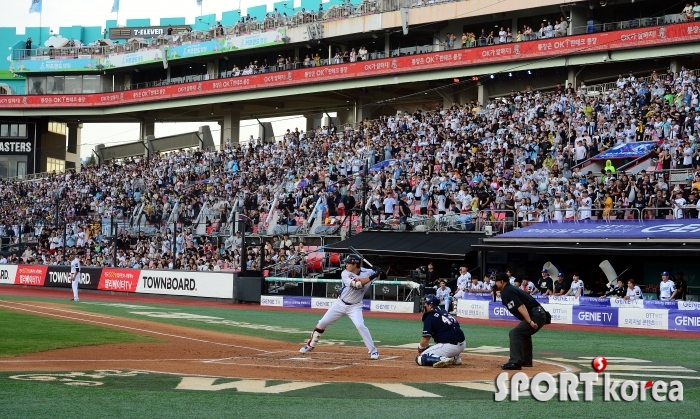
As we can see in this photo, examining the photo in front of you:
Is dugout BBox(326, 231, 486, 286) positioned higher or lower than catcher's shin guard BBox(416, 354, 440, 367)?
higher

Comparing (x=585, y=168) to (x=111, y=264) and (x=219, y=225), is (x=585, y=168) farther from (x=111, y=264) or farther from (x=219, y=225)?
(x=111, y=264)

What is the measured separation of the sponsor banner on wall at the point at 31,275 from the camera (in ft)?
141

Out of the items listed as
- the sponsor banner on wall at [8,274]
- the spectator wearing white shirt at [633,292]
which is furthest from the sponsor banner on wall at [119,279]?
the spectator wearing white shirt at [633,292]

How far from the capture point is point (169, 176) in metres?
51.4

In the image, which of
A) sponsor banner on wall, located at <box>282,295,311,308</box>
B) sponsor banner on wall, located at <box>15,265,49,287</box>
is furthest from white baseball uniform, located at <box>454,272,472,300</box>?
sponsor banner on wall, located at <box>15,265,49,287</box>

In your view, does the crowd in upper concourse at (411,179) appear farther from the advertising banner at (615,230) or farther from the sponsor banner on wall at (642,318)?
the sponsor banner on wall at (642,318)

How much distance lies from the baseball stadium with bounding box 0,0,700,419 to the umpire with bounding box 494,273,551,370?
0.12 ft

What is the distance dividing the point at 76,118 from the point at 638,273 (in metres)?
53.1

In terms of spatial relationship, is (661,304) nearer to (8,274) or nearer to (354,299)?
(354,299)

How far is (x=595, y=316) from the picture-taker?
25875mm

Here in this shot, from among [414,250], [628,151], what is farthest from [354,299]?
[628,151]

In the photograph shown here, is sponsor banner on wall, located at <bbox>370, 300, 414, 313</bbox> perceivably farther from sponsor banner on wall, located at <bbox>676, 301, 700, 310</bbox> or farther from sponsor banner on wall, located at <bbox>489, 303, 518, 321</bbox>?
sponsor banner on wall, located at <bbox>676, 301, 700, 310</bbox>

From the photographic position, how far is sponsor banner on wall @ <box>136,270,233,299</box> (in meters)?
35.4

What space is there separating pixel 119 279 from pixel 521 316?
95.3ft
